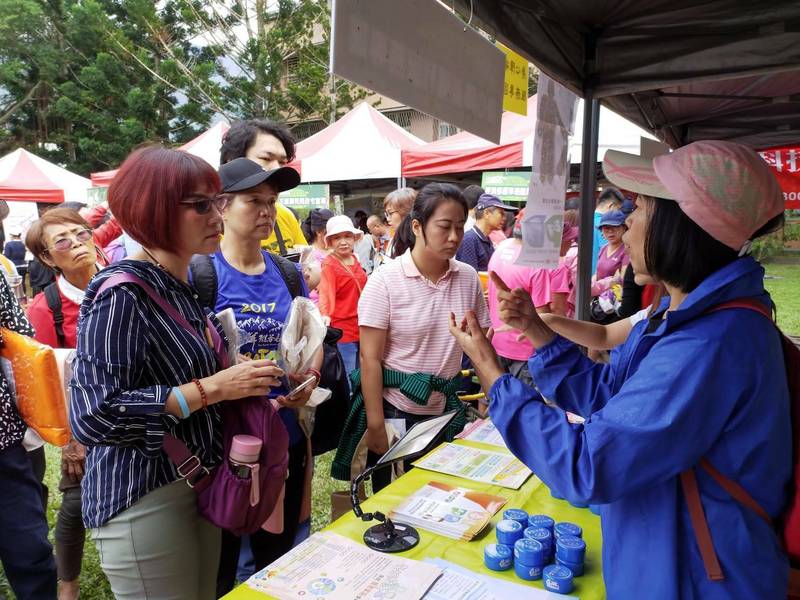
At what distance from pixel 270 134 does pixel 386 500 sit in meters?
1.53

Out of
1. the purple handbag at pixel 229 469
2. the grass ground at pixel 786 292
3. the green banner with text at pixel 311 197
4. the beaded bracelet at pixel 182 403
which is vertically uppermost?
the green banner with text at pixel 311 197

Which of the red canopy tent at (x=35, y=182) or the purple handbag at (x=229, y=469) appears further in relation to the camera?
the red canopy tent at (x=35, y=182)

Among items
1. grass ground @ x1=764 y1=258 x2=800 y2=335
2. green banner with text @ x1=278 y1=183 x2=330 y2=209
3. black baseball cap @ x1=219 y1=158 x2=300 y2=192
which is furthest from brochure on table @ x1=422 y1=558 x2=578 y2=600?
grass ground @ x1=764 y1=258 x2=800 y2=335

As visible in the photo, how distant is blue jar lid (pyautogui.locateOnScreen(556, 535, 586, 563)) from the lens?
1297mm

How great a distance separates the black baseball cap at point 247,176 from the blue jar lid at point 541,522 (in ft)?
4.22

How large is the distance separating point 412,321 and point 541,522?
1071 mm

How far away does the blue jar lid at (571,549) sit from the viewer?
1.30m

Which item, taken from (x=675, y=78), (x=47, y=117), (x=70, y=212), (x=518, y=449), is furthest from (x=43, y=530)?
(x=47, y=117)

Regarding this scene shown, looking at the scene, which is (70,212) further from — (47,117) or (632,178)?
(47,117)

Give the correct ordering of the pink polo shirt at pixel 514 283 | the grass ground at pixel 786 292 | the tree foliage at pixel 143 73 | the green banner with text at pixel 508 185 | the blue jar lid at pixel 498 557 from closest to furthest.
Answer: the blue jar lid at pixel 498 557
the pink polo shirt at pixel 514 283
the green banner with text at pixel 508 185
the grass ground at pixel 786 292
the tree foliage at pixel 143 73

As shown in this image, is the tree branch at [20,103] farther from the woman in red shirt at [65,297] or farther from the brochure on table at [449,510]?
the brochure on table at [449,510]

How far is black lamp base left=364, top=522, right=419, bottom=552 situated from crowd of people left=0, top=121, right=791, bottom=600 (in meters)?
0.43

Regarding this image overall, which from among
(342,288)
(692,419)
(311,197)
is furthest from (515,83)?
(311,197)

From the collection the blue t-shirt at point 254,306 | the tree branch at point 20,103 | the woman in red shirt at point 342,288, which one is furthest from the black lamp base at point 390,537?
the tree branch at point 20,103
